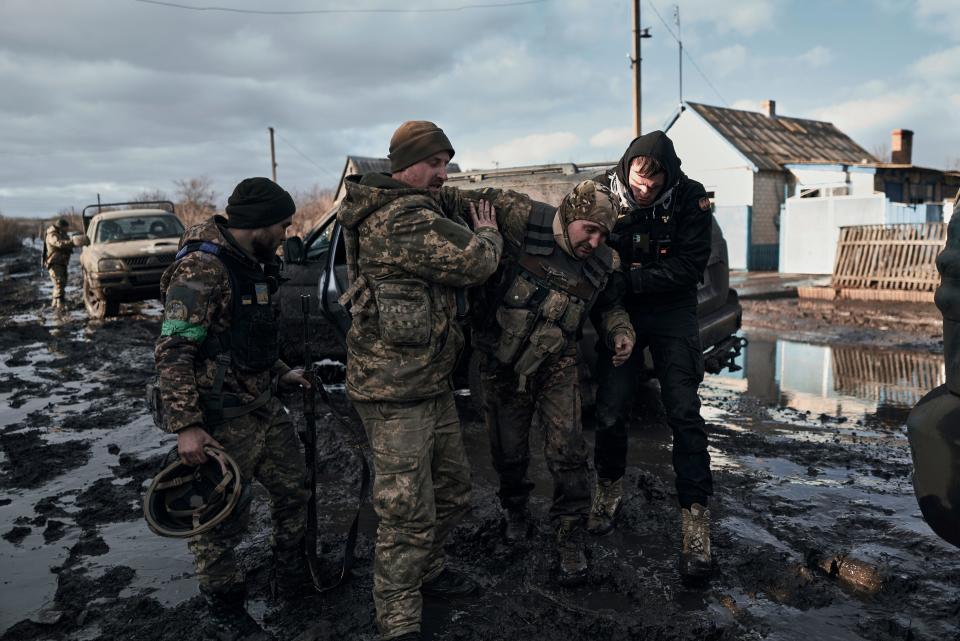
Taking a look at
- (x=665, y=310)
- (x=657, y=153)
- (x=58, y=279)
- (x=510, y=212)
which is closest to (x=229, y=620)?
(x=510, y=212)

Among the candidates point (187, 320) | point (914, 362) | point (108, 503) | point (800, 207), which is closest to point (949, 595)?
point (187, 320)

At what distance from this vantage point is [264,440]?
3.02 meters

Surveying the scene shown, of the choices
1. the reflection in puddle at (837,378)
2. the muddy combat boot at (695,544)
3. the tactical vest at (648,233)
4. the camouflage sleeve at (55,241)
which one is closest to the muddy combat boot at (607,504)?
the muddy combat boot at (695,544)

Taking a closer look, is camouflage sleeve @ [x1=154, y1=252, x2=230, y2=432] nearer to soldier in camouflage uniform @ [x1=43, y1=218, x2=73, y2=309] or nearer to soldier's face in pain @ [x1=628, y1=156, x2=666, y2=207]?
soldier's face in pain @ [x1=628, y1=156, x2=666, y2=207]

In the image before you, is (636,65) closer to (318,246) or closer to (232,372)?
(318,246)

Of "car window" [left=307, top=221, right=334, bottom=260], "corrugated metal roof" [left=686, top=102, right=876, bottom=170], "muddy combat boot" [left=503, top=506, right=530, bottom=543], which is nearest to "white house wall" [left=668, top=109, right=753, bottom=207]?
"corrugated metal roof" [left=686, top=102, right=876, bottom=170]

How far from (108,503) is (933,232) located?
45.4 feet

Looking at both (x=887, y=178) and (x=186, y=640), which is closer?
(x=186, y=640)

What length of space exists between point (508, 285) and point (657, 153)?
3.09ft

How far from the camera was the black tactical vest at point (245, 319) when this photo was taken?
2.83 m

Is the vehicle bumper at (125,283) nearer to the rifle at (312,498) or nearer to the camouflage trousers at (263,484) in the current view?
the rifle at (312,498)

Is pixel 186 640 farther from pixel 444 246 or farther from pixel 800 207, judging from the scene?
pixel 800 207

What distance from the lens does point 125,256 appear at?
38.8 feet

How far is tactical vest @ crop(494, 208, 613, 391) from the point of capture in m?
3.10
